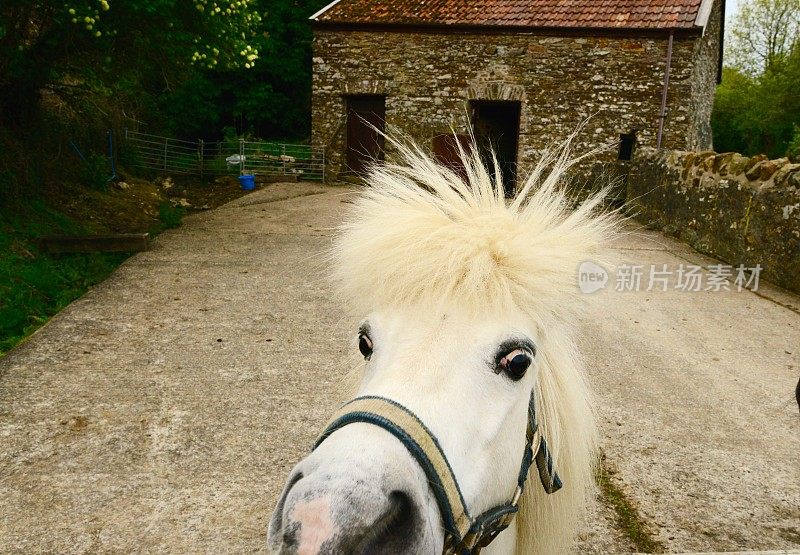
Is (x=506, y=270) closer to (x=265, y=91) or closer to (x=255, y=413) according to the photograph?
(x=255, y=413)

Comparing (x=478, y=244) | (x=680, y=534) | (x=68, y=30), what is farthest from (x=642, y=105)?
(x=478, y=244)

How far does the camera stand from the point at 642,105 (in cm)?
1247

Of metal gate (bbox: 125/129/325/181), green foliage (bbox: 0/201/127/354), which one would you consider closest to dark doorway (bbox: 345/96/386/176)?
metal gate (bbox: 125/129/325/181)

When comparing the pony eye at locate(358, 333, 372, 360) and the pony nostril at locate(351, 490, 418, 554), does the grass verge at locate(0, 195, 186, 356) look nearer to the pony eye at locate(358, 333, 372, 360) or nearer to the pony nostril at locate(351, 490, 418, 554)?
the pony eye at locate(358, 333, 372, 360)

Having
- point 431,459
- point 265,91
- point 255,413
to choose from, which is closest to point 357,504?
point 431,459

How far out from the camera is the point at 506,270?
1.36m

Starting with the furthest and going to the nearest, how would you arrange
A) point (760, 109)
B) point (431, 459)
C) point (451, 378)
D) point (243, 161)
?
point (760, 109) < point (243, 161) < point (451, 378) < point (431, 459)

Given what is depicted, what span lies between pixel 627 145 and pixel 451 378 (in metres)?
13.2

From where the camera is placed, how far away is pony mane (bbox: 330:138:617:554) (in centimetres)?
134

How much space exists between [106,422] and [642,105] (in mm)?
12757

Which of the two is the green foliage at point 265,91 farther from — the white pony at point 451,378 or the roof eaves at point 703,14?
the white pony at point 451,378

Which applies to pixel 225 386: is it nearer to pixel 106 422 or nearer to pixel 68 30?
pixel 106 422

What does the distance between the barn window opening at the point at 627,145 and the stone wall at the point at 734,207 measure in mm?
3001

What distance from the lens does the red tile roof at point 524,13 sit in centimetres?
1230
